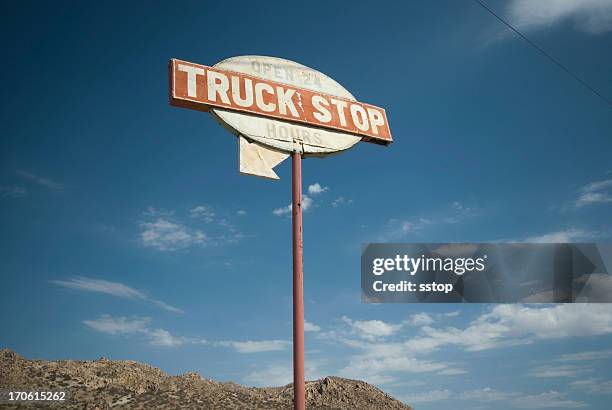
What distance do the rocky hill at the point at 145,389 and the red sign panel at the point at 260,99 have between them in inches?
953

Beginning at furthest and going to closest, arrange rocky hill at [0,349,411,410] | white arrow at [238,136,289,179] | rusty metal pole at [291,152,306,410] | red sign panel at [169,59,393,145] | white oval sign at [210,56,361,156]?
rocky hill at [0,349,411,410] → white oval sign at [210,56,361,156] → red sign panel at [169,59,393,145] → white arrow at [238,136,289,179] → rusty metal pole at [291,152,306,410]

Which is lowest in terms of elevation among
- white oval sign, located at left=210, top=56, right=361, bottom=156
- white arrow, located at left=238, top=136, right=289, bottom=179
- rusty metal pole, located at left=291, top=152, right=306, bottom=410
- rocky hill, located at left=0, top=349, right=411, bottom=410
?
rocky hill, located at left=0, top=349, right=411, bottom=410

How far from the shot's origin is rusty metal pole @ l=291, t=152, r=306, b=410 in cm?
934

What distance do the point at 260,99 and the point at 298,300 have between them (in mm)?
4122

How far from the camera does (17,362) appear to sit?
35250 mm

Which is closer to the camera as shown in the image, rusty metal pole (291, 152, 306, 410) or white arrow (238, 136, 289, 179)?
rusty metal pole (291, 152, 306, 410)

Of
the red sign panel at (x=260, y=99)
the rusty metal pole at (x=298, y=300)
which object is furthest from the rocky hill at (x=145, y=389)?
the red sign panel at (x=260, y=99)

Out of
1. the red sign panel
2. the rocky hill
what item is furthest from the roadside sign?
the rocky hill

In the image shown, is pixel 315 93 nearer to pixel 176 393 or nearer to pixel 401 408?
pixel 176 393

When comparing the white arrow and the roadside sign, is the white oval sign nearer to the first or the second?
the roadside sign

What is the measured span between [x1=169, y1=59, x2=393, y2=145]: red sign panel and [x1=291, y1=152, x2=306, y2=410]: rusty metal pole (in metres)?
1.47

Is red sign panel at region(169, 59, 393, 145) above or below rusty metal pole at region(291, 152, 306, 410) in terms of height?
above

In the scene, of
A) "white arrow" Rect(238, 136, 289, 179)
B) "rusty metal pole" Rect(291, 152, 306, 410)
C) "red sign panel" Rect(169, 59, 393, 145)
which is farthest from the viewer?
"red sign panel" Rect(169, 59, 393, 145)

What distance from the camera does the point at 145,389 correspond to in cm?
3350
